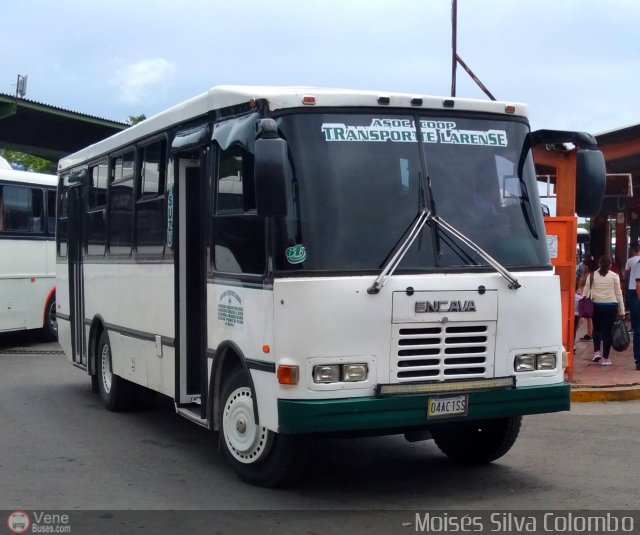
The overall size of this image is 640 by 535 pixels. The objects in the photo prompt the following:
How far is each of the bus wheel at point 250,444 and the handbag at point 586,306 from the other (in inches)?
306

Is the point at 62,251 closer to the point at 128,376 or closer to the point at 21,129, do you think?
the point at 128,376

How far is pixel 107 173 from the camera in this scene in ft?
34.3

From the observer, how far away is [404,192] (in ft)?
22.1

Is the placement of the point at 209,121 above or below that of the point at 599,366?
above

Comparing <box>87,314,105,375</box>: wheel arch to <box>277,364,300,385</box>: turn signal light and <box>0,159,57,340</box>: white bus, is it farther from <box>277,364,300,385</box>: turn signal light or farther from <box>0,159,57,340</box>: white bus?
<box>0,159,57,340</box>: white bus

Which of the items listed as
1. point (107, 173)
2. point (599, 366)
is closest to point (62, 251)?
point (107, 173)

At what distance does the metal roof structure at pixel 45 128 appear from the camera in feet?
81.9

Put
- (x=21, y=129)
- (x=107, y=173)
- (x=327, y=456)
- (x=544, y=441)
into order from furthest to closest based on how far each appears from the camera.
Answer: (x=21, y=129) → (x=107, y=173) → (x=544, y=441) → (x=327, y=456)

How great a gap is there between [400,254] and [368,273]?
10.9 inches

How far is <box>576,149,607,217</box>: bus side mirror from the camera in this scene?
7.30 metres

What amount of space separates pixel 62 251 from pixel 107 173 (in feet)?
8.10

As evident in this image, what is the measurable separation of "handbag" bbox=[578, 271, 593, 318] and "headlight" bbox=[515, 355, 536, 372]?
700 cm

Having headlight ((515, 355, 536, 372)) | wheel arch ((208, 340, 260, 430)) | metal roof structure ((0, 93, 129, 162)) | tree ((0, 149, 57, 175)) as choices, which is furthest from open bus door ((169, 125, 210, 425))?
tree ((0, 149, 57, 175))

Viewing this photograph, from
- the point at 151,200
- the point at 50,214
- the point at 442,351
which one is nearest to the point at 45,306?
the point at 50,214
